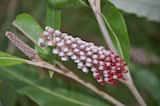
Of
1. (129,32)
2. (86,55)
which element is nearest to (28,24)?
(86,55)

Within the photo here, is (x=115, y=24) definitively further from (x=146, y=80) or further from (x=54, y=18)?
(x=146, y=80)

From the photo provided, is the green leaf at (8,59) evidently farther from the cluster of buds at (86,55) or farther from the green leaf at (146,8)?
the green leaf at (146,8)

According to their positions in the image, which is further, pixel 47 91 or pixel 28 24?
pixel 47 91

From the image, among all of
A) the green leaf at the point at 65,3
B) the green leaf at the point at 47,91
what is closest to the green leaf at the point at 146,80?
the green leaf at the point at 47,91

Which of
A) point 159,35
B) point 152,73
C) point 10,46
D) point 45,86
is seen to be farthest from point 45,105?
point 159,35

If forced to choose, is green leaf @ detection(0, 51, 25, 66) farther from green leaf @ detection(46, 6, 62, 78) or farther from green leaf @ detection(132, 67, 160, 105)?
green leaf @ detection(132, 67, 160, 105)

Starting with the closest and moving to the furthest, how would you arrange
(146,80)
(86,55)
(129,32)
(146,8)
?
(86,55) → (146,8) → (146,80) → (129,32)
